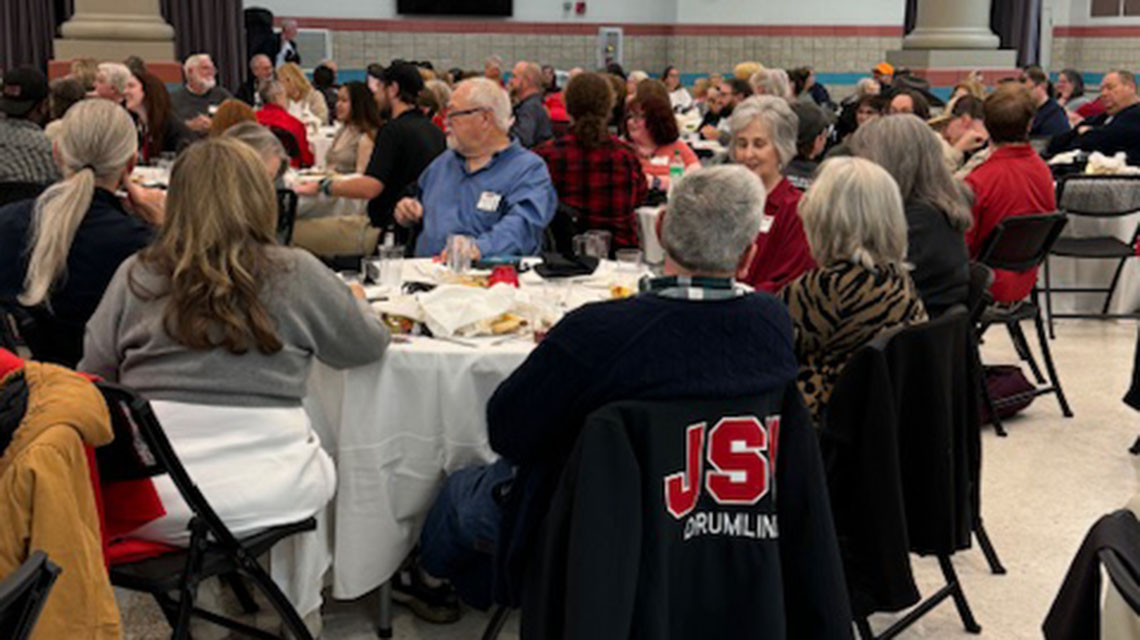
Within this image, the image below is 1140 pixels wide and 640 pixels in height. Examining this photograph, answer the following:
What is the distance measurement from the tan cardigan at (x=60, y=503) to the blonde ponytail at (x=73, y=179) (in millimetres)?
1232

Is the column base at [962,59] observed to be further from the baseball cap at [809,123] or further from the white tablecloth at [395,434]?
the white tablecloth at [395,434]

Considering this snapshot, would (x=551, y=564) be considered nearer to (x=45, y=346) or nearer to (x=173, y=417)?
(x=173, y=417)

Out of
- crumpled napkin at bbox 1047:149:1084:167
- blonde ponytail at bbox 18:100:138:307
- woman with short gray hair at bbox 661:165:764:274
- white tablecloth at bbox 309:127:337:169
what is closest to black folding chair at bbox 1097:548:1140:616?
woman with short gray hair at bbox 661:165:764:274

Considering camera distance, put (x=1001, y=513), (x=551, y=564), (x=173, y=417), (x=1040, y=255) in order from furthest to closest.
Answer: (x=1040, y=255)
(x=1001, y=513)
(x=173, y=417)
(x=551, y=564)

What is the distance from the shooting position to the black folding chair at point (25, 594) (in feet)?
5.15

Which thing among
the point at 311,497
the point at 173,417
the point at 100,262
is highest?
the point at 100,262

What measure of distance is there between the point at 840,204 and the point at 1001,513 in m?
1.57

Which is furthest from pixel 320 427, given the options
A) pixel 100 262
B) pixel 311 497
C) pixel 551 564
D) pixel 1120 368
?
pixel 1120 368

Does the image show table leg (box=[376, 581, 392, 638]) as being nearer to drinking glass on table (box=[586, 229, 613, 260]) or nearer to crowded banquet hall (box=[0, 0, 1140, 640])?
crowded banquet hall (box=[0, 0, 1140, 640])

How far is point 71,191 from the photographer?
3.28 metres

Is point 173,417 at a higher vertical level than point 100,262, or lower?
lower

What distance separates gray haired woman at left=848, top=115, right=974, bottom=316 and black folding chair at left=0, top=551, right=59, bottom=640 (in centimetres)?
301

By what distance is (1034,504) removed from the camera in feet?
14.1

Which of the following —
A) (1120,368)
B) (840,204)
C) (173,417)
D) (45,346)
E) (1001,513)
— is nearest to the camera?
(173,417)
